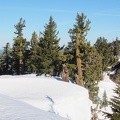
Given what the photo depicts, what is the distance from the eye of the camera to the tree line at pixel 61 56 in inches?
1389

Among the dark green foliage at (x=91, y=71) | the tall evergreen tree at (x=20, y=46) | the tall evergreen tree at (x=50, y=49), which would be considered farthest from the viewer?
the tall evergreen tree at (x=20, y=46)

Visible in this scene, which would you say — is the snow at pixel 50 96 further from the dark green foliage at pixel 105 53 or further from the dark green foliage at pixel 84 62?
the dark green foliage at pixel 105 53

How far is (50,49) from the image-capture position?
4275 centimetres

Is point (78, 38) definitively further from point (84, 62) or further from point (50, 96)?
point (50, 96)

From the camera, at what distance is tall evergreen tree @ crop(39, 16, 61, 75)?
42031 mm

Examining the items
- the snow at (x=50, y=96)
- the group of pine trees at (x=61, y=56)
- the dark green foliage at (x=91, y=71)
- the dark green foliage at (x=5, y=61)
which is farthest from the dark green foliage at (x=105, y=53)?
the snow at (x=50, y=96)

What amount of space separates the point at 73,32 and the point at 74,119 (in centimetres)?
1902

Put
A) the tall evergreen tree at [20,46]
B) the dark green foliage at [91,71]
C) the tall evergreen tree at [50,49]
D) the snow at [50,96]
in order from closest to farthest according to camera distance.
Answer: the snow at [50,96], the dark green foliage at [91,71], the tall evergreen tree at [50,49], the tall evergreen tree at [20,46]

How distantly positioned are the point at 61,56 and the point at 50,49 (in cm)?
542

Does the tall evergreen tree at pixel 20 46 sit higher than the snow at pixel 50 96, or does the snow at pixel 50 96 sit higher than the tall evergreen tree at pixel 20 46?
the tall evergreen tree at pixel 20 46

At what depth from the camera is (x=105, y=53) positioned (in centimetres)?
5475

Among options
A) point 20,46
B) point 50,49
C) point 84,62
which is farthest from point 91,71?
point 20,46

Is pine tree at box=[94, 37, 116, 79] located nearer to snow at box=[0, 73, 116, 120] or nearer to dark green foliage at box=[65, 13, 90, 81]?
dark green foliage at box=[65, 13, 90, 81]

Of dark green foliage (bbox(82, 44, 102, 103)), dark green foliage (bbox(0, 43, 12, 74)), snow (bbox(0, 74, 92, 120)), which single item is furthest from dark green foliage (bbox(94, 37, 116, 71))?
snow (bbox(0, 74, 92, 120))
